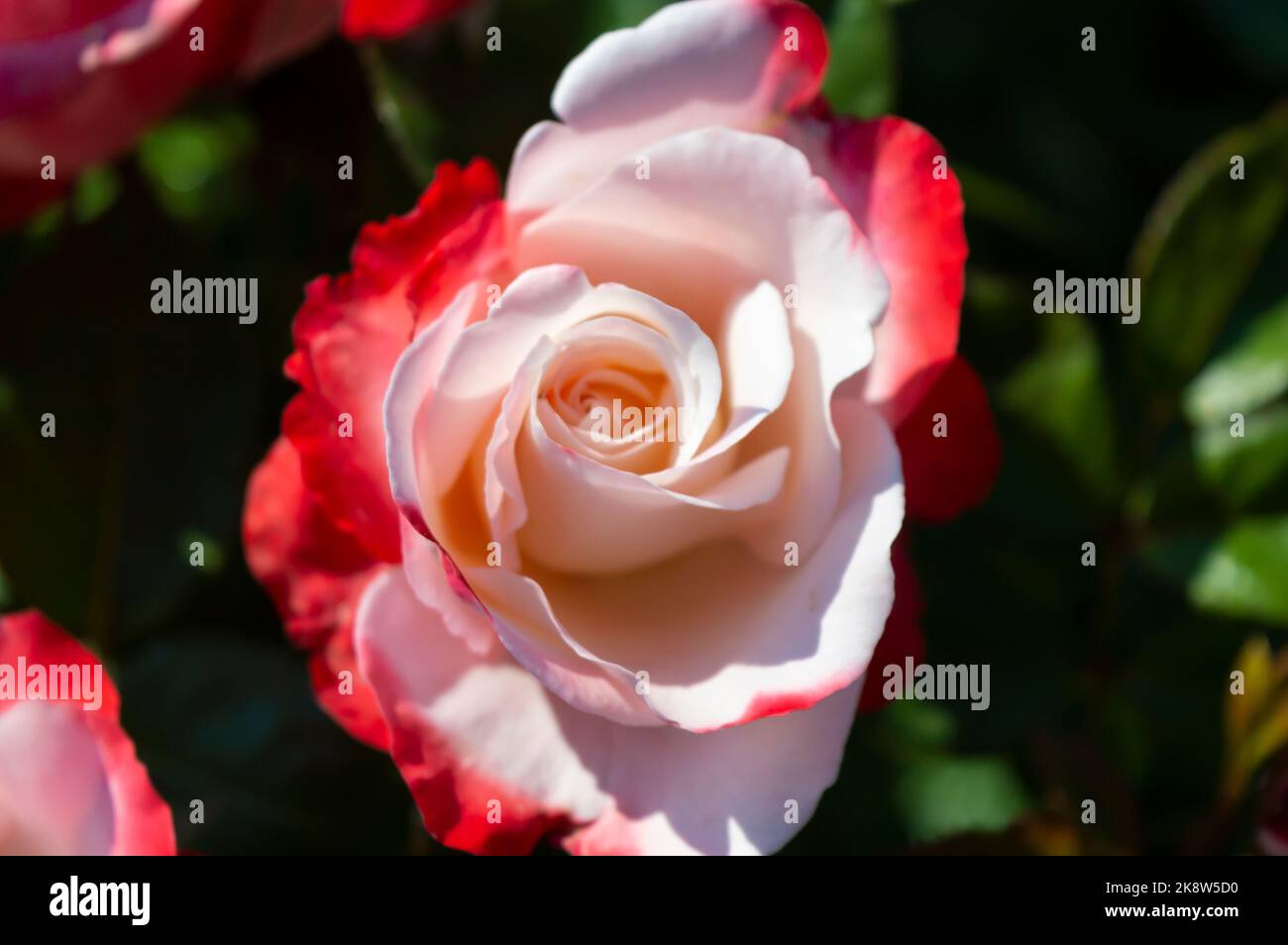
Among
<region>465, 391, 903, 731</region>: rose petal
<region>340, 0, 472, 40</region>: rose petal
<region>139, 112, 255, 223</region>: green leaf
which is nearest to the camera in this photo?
<region>465, 391, 903, 731</region>: rose petal

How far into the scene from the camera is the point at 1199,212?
727 millimetres

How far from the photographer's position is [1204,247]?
2.41 feet

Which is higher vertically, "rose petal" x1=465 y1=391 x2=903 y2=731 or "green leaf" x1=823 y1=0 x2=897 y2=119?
"green leaf" x1=823 y1=0 x2=897 y2=119

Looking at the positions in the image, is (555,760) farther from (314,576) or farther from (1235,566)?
(1235,566)

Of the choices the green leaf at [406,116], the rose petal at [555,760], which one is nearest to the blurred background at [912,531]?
the green leaf at [406,116]

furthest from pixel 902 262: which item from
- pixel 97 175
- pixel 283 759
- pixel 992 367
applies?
pixel 97 175

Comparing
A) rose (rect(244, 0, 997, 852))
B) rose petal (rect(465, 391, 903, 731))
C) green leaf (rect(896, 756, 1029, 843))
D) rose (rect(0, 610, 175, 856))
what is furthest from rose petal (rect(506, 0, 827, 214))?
green leaf (rect(896, 756, 1029, 843))

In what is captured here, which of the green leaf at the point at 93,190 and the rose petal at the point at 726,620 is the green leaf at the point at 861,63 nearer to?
the rose petal at the point at 726,620

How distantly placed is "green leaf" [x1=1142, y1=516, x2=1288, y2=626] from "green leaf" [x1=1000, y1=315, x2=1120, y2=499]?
2.0 inches

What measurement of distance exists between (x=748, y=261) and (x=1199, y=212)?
0.35m

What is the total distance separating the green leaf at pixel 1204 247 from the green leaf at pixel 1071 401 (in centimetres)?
4

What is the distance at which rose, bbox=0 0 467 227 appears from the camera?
0.53 meters

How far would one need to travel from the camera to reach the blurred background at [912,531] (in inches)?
24.6

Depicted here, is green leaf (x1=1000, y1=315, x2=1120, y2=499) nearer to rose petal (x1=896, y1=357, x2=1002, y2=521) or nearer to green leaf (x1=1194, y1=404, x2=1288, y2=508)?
green leaf (x1=1194, y1=404, x2=1288, y2=508)
